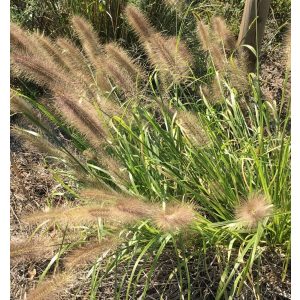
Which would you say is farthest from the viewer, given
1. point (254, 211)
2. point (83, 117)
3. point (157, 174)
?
point (157, 174)

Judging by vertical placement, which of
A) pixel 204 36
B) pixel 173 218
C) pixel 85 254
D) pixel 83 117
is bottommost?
pixel 85 254

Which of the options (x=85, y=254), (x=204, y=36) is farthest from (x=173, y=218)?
(x=204, y=36)

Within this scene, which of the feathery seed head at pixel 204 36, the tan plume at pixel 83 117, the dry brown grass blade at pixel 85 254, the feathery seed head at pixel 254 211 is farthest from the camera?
the feathery seed head at pixel 204 36

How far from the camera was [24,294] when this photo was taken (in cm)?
252

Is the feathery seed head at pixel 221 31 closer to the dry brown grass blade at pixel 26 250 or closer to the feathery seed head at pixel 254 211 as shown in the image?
the feathery seed head at pixel 254 211

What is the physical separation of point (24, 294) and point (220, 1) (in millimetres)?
2414

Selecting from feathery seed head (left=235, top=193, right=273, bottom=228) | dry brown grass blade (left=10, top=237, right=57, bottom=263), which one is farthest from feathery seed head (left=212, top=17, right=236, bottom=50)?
dry brown grass blade (left=10, top=237, right=57, bottom=263)

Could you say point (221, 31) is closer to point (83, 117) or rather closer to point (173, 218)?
point (83, 117)

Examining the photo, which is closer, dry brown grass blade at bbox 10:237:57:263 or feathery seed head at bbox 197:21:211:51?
dry brown grass blade at bbox 10:237:57:263

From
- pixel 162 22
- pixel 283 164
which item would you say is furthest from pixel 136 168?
pixel 162 22

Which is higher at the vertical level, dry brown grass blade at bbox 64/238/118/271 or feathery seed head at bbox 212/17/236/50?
feathery seed head at bbox 212/17/236/50

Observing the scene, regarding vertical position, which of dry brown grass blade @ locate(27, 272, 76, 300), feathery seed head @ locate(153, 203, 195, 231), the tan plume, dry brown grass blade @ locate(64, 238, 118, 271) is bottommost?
dry brown grass blade @ locate(27, 272, 76, 300)

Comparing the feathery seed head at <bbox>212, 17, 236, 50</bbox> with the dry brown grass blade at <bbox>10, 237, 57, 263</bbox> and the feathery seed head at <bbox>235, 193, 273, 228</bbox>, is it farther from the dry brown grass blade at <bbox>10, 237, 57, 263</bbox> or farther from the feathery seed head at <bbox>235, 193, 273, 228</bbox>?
the dry brown grass blade at <bbox>10, 237, 57, 263</bbox>

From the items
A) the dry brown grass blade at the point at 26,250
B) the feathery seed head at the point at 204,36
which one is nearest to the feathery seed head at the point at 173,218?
the dry brown grass blade at the point at 26,250
